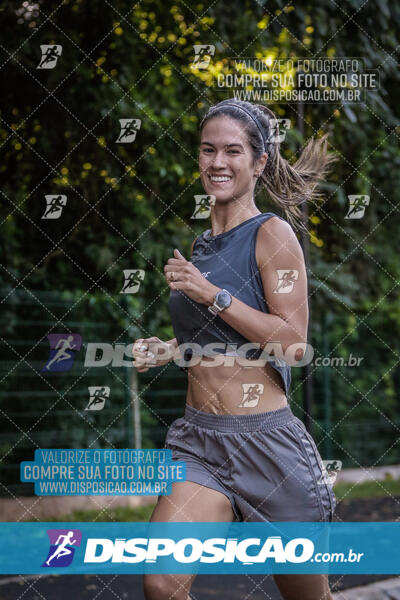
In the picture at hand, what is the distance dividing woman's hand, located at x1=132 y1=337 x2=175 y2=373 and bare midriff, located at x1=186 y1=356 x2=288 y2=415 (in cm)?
22

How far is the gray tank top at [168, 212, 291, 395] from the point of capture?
291 cm

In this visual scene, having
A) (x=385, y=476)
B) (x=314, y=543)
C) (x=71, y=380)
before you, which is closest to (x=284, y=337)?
(x=314, y=543)

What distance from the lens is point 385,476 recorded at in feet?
34.8

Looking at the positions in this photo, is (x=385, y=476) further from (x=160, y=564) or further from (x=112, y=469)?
(x=160, y=564)

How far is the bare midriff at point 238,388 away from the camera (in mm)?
2939

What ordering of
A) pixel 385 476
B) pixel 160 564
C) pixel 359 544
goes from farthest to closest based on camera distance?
pixel 385 476 → pixel 359 544 → pixel 160 564

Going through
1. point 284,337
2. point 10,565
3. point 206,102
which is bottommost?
point 10,565

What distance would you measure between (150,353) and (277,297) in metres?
0.58

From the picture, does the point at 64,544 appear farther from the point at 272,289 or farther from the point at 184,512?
the point at 272,289

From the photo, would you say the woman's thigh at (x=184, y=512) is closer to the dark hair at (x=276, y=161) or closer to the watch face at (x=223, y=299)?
the watch face at (x=223, y=299)

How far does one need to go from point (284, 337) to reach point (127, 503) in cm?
562

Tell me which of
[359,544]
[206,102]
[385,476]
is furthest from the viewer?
[385,476]

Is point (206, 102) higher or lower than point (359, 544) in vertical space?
higher

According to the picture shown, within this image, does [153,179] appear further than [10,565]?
Yes
